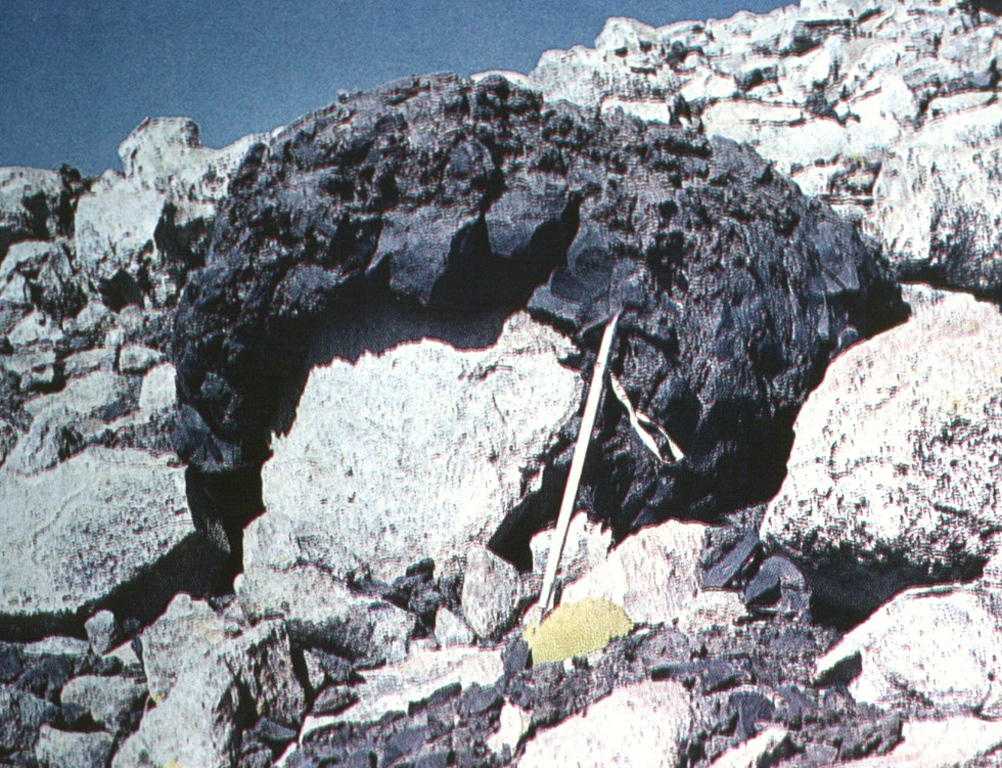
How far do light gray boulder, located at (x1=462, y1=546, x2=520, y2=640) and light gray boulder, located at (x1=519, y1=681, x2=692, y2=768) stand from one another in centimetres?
97

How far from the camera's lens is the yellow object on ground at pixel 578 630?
4.01 m

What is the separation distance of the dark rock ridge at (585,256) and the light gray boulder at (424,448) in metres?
0.28

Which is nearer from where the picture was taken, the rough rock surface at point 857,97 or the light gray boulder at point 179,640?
the light gray boulder at point 179,640

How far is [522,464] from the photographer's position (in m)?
4.69

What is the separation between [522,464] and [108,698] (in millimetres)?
2362

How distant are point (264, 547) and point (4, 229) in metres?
3.35

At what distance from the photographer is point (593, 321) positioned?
15.0ft

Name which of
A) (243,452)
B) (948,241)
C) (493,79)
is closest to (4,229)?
(243,452)

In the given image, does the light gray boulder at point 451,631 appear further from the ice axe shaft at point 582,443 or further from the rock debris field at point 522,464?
the ice axe shaft at point 582,443

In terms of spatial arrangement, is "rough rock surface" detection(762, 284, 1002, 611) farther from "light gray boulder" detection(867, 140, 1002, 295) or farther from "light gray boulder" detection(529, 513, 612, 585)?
"light gray boulder" detection(867, 140, 1002, 295)

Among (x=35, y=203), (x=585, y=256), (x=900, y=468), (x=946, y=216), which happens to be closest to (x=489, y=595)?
(x=585, y=256)

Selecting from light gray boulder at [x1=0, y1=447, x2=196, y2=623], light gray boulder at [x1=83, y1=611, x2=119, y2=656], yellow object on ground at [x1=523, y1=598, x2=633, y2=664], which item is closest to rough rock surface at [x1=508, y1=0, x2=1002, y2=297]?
yellow object on ground at [x1=523, y1=598, x2=633, y2=664]

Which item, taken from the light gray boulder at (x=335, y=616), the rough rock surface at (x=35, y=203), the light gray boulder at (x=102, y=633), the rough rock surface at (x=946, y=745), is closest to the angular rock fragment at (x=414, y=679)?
the light gray boulder at (x=335, y=616)

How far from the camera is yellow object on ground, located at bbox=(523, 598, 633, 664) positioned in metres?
4.01
